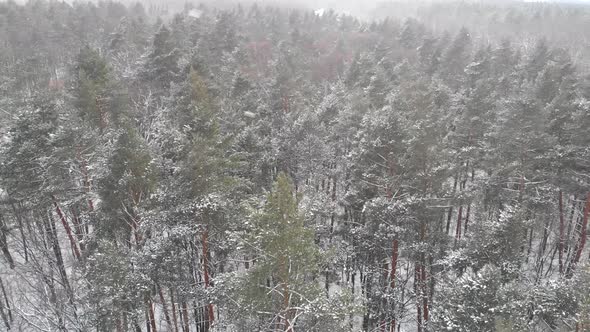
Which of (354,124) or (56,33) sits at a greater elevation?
(56,33)

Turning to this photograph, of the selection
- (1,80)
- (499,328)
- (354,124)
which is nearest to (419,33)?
(354,124)

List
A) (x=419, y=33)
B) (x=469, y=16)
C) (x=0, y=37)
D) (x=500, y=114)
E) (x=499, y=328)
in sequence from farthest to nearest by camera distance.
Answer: (x=469, y=16) → (x=419, y=33) → (x=0, y=37) → (x=500, y=114) → (x=499, y=328)

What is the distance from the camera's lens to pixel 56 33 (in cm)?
5794

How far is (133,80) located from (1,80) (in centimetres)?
1107

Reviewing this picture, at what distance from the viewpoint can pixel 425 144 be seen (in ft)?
57.8

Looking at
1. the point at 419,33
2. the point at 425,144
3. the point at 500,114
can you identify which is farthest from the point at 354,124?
the point at 419,33

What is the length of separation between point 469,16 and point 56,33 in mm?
120313

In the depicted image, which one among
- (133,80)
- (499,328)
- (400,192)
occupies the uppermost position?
(133,80)

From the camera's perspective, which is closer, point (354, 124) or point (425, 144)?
point (425, 144)

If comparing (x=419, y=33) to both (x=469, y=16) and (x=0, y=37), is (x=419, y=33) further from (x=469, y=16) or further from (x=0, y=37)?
(x=469, y=16)

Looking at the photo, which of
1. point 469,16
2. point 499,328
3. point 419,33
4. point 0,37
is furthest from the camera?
point 469,16

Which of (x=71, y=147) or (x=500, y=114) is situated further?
(x=500, y=114)

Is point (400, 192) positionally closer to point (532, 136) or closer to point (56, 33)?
point (532, 136)

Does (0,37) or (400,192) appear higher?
(0,37)
